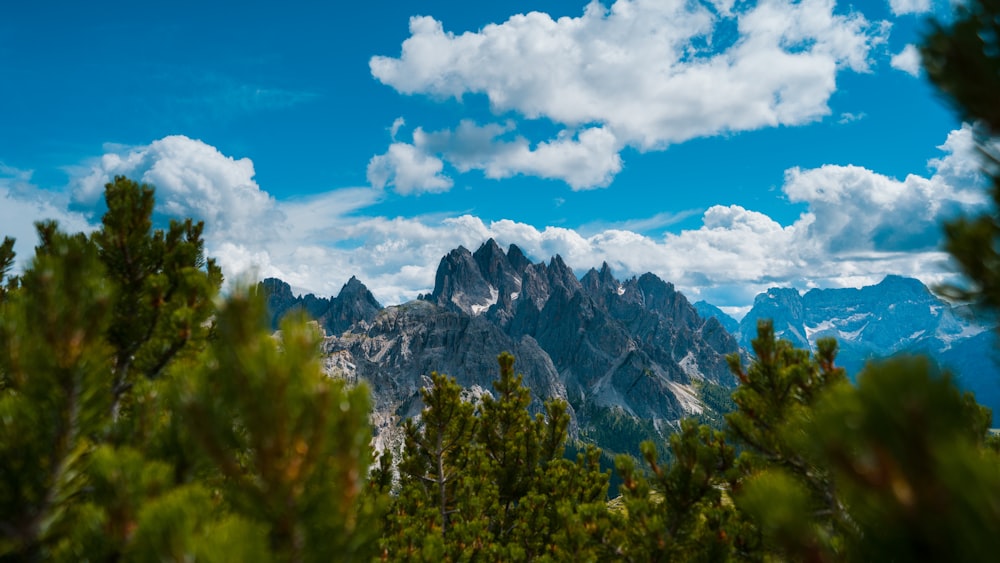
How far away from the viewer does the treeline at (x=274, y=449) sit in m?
2.07

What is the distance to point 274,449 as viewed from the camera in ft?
9.93

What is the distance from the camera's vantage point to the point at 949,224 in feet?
11.9

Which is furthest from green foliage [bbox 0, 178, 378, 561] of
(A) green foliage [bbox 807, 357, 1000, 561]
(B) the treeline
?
(A) green foliage [bbox 807, 357, 1000, 561]

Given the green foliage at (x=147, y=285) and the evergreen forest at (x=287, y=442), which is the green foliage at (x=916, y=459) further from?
the green foliage at (x=147, y=285)

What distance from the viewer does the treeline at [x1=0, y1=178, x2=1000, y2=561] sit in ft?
6.79

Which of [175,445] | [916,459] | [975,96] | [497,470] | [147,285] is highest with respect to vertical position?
[975,96]

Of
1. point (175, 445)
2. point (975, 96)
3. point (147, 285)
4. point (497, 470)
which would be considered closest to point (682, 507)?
point (975, 96)

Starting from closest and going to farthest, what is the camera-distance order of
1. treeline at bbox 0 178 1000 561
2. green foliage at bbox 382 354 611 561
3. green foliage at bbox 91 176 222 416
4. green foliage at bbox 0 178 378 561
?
treeline at bbox 0 178 1000 561
green foliage at bbox 0 178 378 561
green foliage at bbox 91 176 222 416
green foliage at bbox 382 354 611 561

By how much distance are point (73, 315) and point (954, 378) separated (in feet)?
19.9

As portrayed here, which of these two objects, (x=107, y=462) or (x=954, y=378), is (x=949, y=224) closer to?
(x=954, y=378)

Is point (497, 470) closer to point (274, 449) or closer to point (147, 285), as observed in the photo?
point (147, 285)

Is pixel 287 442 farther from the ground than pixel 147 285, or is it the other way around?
pixel 147 285

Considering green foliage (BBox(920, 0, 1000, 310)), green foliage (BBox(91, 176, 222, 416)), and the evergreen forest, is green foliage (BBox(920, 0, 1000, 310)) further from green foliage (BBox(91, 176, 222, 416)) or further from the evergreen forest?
green foliage (BBox(91, 176, 222, 416))

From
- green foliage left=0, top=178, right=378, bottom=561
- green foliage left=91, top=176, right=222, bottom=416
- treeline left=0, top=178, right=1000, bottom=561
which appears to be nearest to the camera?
treeline left=0, top=178, right=1000, bottom=561
